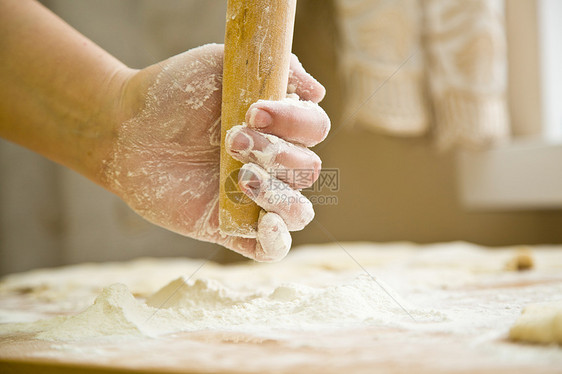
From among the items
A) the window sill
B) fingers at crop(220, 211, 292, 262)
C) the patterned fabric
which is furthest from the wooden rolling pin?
the window sill

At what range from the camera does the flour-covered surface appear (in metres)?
0.36

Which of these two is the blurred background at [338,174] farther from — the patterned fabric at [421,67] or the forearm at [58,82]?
the forearm at [58,82]

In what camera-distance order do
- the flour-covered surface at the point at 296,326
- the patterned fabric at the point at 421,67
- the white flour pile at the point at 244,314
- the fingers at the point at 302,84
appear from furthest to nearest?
the patterned fabric at the point at 421,67 < the fingers at the point at 302,84 < the white flour pile at the point at 244,314 < the flour-covered surface at the point at 296,326

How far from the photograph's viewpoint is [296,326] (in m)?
0.48

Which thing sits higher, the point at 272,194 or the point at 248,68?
the point at 248,68

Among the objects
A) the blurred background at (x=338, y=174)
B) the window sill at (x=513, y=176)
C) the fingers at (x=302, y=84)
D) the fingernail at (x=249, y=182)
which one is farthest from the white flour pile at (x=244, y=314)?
the window sill at (x=513, y=176)

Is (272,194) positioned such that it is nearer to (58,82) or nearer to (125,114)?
(125,114)

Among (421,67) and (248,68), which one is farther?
(421,67)

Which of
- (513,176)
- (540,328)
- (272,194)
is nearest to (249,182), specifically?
(272,194)

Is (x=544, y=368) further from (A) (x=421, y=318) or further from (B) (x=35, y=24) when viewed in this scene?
(B) (x=35, y=24)

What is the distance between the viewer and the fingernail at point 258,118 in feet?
1.65

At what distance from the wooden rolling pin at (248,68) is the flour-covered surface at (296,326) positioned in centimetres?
10

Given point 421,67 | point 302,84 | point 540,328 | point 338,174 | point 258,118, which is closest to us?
point 540,328

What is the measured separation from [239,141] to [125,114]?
216 mm
